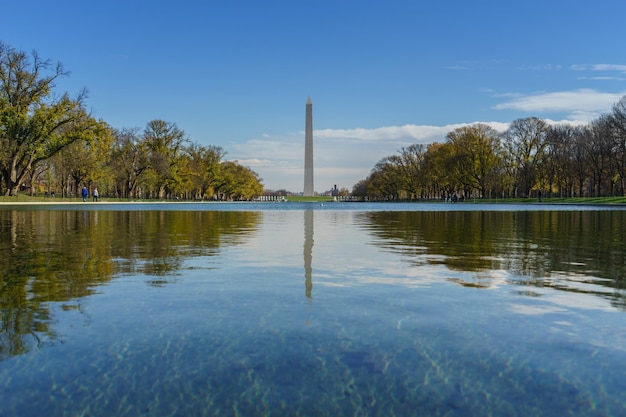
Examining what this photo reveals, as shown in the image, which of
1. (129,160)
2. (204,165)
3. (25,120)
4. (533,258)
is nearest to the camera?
(533,258)

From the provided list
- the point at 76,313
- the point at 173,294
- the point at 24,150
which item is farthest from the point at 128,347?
the point at 24,150

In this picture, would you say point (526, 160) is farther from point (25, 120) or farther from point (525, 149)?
point (25, 120)

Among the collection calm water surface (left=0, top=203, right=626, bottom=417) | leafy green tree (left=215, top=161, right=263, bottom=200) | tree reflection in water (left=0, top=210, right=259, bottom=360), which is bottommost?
calm water surface (left=0, top=203, right=626, bottom=417)

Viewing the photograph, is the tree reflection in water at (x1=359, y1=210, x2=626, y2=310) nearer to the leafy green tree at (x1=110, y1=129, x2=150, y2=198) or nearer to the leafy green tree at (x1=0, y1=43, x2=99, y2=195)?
the leafy green tree at (x1=0, y1=43, x2=99, y2=195)

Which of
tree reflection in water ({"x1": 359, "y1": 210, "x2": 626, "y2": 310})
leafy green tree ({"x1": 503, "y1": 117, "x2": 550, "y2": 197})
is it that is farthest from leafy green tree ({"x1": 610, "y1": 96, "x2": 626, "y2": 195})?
tree reflection in water ({"x1": 359, "y1": 210, "x2": 626, "y2": 310})

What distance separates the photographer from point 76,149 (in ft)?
249

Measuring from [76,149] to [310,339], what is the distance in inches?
3119

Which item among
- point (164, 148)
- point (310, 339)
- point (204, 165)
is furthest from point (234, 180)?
point (310, 339)

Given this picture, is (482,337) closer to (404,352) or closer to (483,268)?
(404,352)

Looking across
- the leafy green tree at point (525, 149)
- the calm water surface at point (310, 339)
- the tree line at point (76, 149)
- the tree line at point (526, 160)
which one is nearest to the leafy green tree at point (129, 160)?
the tree line at point (76, 149)

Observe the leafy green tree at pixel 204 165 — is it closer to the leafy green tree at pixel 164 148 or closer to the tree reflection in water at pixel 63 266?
the leafy green tree at pixel 164 148

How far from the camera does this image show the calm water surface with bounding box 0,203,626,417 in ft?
12.2

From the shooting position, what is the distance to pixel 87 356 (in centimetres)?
453

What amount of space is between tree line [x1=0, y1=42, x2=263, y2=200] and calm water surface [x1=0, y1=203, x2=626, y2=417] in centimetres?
5709
